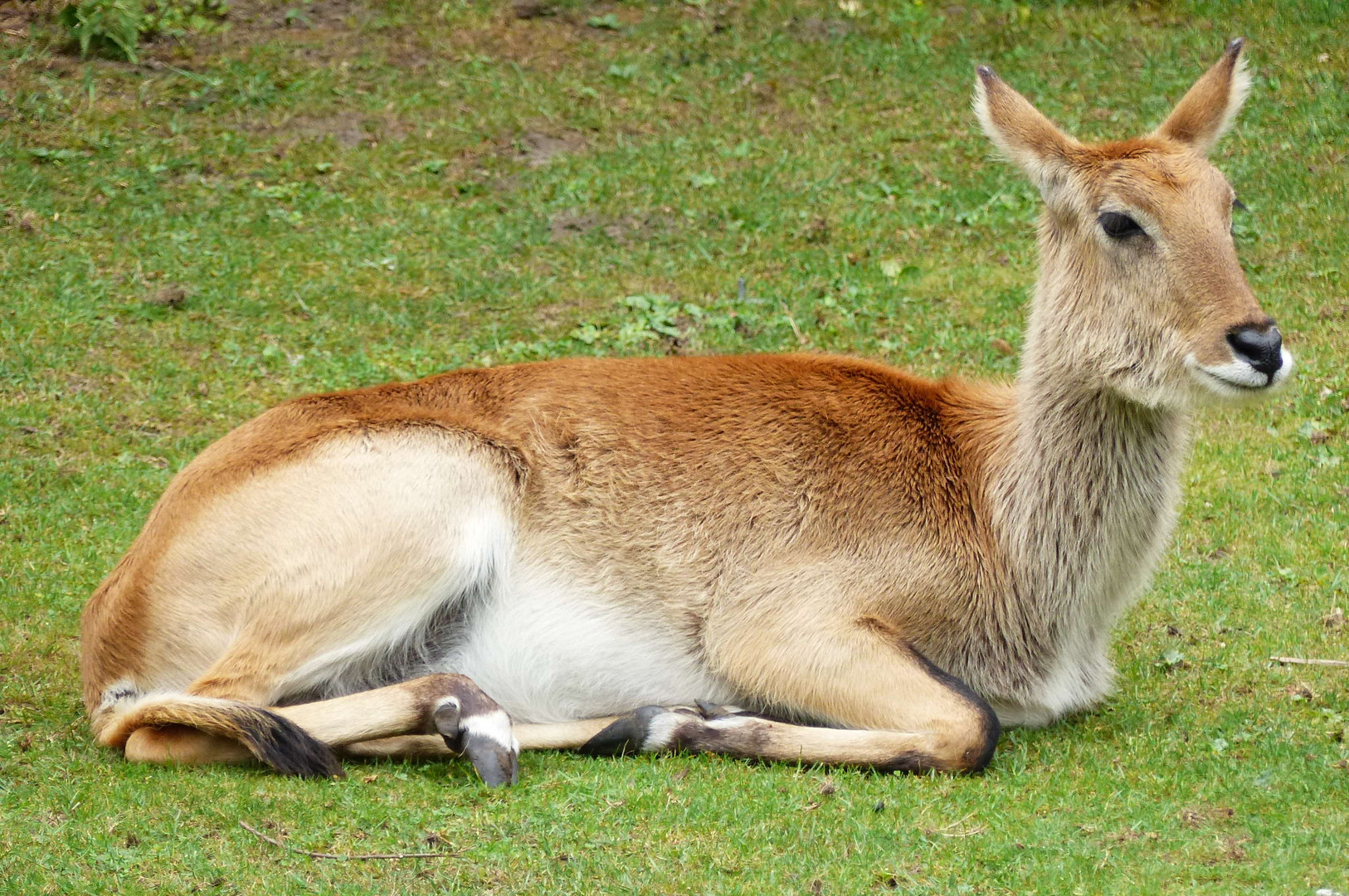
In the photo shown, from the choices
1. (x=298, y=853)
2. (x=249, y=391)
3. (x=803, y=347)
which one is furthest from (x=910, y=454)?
(x=249, y=391)

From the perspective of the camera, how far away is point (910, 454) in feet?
20.0

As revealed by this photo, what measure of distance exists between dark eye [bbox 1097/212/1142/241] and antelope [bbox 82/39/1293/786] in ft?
0.04

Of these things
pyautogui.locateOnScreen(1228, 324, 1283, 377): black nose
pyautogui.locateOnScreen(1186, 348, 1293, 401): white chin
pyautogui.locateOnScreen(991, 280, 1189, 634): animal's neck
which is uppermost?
pyautogui.locateOnScreen(1228, 324, 1283, 377): black nose

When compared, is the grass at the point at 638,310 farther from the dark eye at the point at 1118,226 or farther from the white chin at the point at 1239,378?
the dark eye at the point at 1118,226

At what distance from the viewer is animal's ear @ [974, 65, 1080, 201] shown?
5840 millimetres

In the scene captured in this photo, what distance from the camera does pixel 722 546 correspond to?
19.4 ft

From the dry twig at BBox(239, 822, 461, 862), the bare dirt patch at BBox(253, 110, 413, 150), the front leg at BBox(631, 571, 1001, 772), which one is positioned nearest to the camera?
the dry twig at BBox(239, 822, 461, 862)

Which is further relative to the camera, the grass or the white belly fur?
the white belly fur

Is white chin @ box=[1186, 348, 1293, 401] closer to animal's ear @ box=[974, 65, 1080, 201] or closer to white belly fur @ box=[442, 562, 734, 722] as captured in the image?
animal's ear @ box=[974, 65, 1080, 201]

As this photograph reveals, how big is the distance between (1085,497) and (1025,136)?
4.45 ft

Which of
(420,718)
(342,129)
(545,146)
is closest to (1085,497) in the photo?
(420,718)

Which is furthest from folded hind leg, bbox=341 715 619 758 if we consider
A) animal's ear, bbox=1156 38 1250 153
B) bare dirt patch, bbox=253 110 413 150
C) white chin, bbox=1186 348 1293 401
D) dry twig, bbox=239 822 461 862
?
bare dirt patch, bbox=253 110 413 150

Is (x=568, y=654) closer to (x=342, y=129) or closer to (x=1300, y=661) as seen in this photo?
(x=1300, y=661)

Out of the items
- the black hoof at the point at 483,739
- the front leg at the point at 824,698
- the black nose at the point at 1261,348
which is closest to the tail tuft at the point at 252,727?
the black hoof at the point at 483,739
